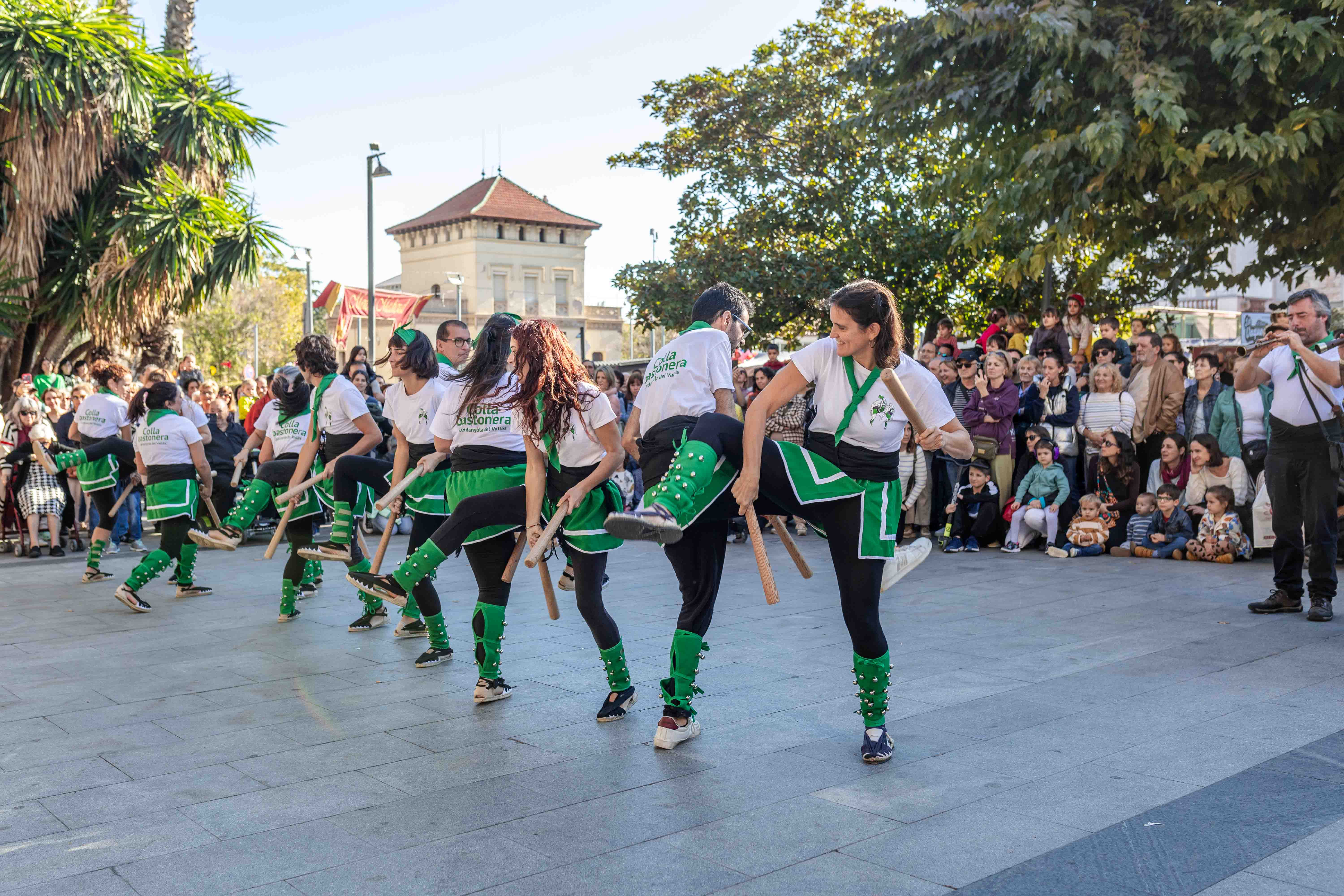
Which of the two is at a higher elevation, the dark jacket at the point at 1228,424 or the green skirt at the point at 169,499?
the dark jacket at the point at 1228,424

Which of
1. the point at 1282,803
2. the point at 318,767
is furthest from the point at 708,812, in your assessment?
the point at 1282,803

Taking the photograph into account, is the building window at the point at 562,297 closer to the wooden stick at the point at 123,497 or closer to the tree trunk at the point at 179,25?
the tree trunk at the point at 179,25

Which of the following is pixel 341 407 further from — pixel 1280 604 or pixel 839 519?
pixel 1280 604

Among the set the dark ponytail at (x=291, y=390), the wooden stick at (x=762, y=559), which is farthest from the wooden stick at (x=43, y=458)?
the wooden stick at (x=762, y=559)

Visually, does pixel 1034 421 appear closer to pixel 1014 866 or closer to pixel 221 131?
pixel 1014 866

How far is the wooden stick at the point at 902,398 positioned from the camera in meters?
4.42

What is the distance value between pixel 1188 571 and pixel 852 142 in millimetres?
11218

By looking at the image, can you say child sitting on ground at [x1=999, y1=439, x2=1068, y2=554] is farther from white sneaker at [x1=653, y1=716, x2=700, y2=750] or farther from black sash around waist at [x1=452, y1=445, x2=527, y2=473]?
white sneaker at [x1=653, y1=716, x2=700, y2=750]

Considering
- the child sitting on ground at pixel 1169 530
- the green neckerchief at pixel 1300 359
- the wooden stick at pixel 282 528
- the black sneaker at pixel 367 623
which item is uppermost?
the green neckerchief at pixel 1300 359

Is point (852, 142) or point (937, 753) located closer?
point (937, 753)

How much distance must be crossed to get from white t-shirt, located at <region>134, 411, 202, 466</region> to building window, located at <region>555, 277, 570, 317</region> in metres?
76.0

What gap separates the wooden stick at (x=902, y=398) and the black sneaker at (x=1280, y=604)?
14.2 feet

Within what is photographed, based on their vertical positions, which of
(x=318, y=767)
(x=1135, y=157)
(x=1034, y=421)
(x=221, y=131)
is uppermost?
(x=221, y=131)

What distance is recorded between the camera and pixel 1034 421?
12.1 m
